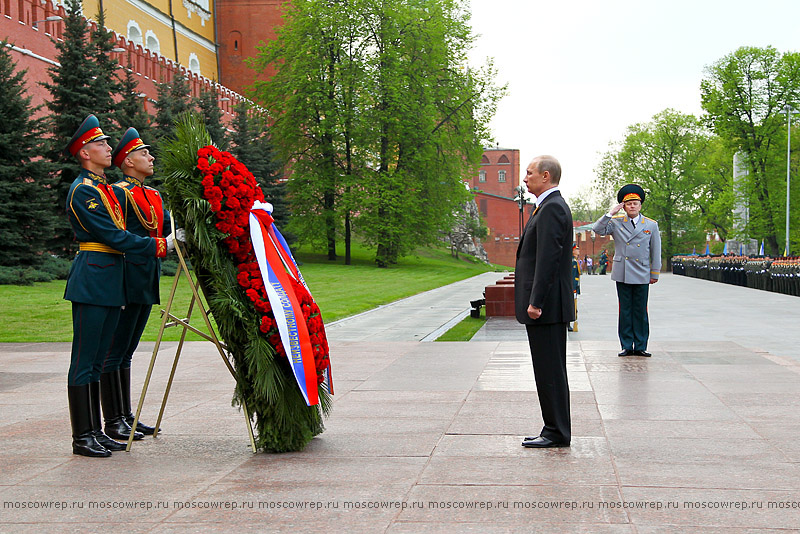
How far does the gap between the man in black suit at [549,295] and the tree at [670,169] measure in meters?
67.3

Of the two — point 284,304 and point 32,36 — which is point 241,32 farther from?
point 284,304

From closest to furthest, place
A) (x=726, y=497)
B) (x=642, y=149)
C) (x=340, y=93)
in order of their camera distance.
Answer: (x=726, y=497) < (x=340, y=93) < (x=642, y=149)

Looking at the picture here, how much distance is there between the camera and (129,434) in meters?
5.97

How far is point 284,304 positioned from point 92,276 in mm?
1286

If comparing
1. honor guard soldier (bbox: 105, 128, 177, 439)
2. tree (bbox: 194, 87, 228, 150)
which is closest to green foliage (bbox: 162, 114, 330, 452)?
honor guard soldier (bbox: 105, 128, 177, 439)

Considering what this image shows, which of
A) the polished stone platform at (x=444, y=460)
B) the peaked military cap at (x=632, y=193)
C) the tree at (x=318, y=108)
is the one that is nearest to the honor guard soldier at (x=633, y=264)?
the peaked military cap at (x=632, y=193)

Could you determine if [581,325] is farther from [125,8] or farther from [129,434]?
[125,8]

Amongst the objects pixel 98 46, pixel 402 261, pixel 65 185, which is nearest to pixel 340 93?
pixel 402 261

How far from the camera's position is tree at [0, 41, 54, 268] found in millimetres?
23839

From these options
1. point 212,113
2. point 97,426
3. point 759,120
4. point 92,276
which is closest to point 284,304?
point 92,276

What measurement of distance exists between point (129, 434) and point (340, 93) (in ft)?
131

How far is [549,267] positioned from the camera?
561 cm

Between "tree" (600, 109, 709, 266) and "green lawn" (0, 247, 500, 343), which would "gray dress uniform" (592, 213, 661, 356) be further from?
"tree" (600, 109, 709, 266)

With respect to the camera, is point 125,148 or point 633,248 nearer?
point 125,148
